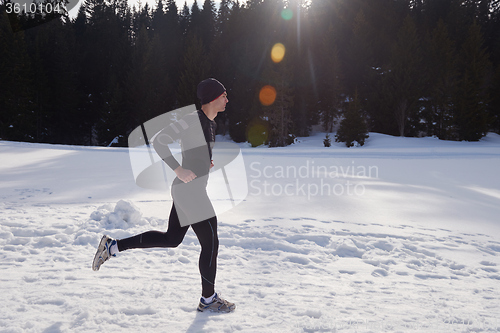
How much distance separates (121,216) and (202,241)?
3.03m

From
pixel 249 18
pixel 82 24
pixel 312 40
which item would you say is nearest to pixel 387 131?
pixel 312 40

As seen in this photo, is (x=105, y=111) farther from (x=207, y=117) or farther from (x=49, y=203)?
(x=207, y=117)

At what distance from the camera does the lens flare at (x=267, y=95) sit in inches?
1257

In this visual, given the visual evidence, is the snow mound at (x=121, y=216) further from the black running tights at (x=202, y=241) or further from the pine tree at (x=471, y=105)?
the pine tree at (x=471, y=105)

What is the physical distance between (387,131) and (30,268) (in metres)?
33.3

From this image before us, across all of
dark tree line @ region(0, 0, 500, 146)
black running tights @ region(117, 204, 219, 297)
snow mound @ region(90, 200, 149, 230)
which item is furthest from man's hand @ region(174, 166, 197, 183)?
dark tree line @ region(0, 0, 500, 146)

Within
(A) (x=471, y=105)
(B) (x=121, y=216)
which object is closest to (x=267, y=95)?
(A) (x=471, y=105)

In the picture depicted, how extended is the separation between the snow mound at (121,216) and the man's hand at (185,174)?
2.99 m

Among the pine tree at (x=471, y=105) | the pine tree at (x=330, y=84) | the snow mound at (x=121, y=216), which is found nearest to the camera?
the snow mound at (x=121, y=216)

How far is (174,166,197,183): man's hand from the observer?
2.62 m

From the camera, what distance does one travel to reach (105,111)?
3572cm
